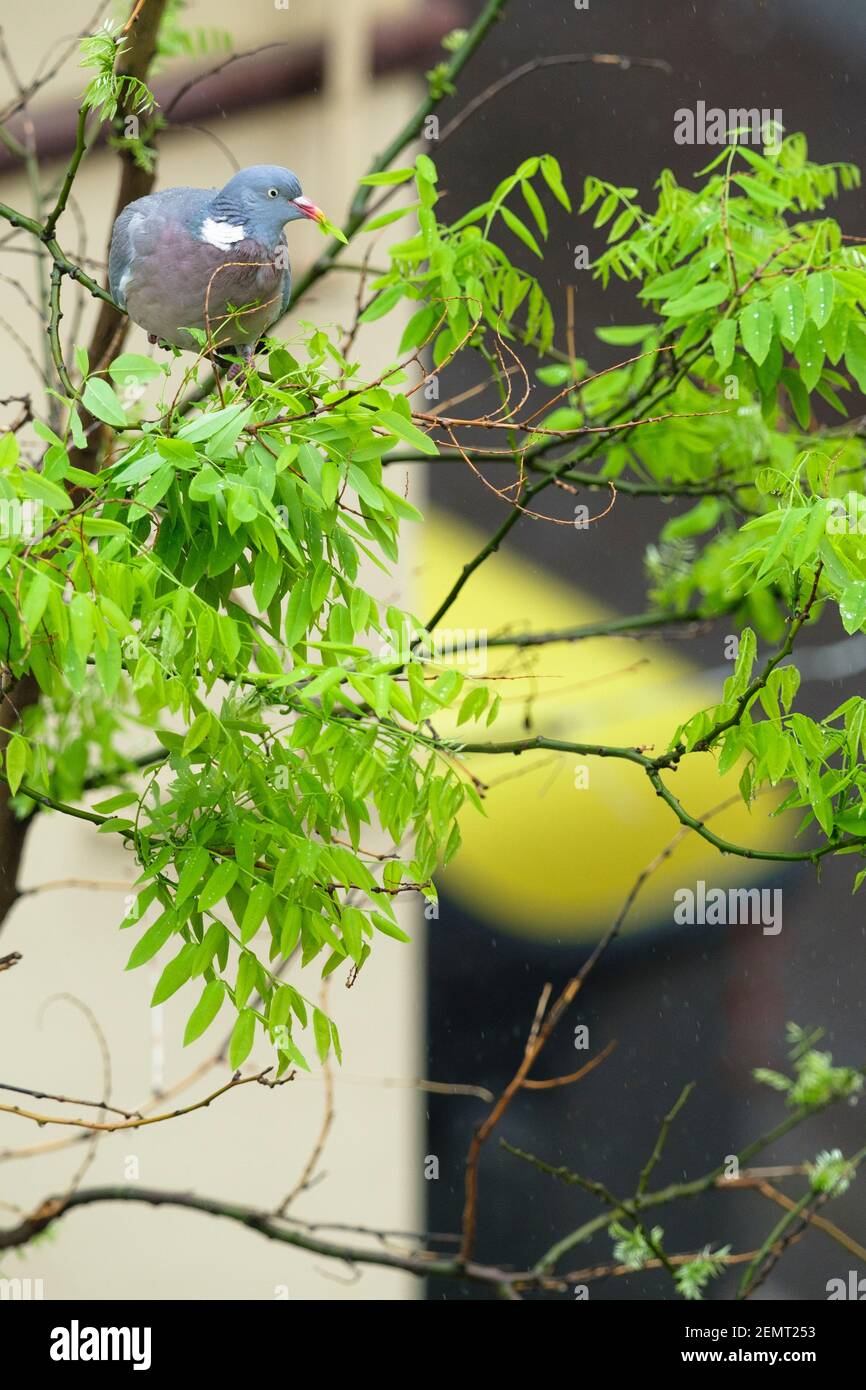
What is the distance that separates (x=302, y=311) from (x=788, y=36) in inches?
47.4

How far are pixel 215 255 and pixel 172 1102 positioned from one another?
2.18 m

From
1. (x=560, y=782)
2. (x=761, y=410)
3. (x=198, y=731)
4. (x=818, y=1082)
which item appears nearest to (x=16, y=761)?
(x=198, y=731)

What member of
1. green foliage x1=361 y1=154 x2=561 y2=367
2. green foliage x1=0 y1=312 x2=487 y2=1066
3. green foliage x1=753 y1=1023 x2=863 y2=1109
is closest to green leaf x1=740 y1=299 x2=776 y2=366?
green foliage x1=361 y1=154 x2=561 y2=367

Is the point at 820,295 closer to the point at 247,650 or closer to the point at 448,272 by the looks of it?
the point at 448,272

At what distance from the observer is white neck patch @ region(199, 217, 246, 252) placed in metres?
1.44

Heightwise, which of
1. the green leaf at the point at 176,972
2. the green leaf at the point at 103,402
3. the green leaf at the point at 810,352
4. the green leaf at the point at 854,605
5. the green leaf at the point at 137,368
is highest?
the green leaf at the point at 810,352

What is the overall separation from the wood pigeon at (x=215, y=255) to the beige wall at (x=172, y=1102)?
58.8 inches

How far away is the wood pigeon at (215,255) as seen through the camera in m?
1.43

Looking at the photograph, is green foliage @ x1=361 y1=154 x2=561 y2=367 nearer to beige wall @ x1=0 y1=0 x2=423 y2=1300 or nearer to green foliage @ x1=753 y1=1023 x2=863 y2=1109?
beige wall @ x1=0 y1=0 x2=423 y2=1300

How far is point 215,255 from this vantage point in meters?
1.43

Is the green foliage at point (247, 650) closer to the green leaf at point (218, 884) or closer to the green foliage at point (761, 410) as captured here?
the green leaf at point (218, 884)

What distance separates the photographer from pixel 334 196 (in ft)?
9.50

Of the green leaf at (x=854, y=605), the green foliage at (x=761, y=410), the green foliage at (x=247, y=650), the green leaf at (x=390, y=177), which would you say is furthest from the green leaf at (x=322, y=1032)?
the green leaf at (x=390, y=177)
